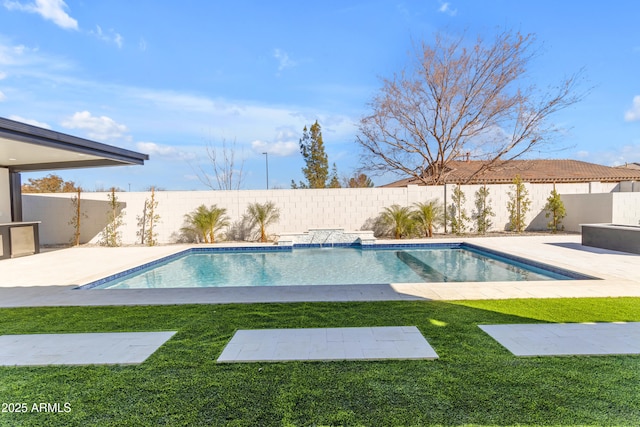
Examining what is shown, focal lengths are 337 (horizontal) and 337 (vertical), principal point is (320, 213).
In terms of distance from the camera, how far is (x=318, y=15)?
38.7ft

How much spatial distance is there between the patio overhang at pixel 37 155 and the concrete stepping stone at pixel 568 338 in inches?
341

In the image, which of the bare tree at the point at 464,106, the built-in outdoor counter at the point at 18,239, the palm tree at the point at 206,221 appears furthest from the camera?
the bare tree at the point at 464,106

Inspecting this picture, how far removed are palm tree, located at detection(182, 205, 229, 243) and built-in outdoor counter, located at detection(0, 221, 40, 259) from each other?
4438mm

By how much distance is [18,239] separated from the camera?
9.97 metres

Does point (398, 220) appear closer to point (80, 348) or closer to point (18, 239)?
point (80, 348)

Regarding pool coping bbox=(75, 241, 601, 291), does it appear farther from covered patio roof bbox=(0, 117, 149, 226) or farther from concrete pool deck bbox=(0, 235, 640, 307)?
covered patio roof bbox=(0, 117, 149, 226)

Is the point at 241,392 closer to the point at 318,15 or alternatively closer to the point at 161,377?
the point at 161,377

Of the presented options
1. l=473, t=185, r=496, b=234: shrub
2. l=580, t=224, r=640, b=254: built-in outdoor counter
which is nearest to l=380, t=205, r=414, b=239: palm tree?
l=473, t=185, r=496, b=234: shrub

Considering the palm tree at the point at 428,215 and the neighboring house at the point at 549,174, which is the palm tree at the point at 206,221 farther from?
the neighboring house at the point at 549,174

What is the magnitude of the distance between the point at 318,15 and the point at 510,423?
41.9 feet

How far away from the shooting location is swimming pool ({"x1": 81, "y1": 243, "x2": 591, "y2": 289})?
7164 millimetres

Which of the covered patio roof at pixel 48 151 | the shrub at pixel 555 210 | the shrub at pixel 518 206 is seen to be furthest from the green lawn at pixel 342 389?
the shrub at pixel 555 210

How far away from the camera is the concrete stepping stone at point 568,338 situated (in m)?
3.05

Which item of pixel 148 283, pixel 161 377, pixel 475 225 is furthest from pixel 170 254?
pixel 475 225
